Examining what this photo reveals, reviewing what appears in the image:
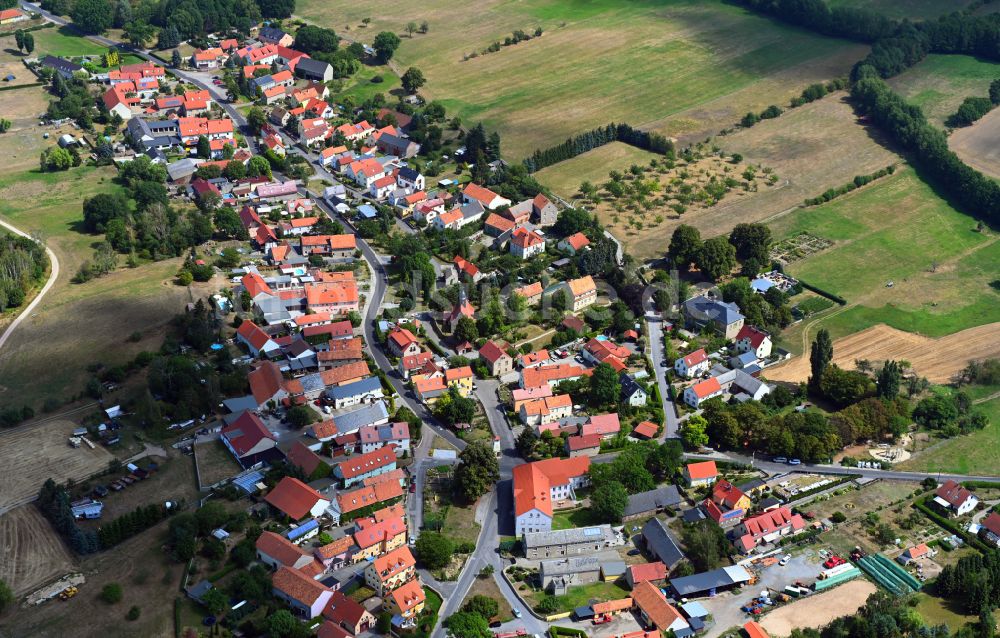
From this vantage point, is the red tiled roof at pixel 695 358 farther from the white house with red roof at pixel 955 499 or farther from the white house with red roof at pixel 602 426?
the white house with red roof at pixel 955 499

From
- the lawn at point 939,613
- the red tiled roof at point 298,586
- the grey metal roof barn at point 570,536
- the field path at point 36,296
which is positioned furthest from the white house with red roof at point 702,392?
the field path at point 36,296

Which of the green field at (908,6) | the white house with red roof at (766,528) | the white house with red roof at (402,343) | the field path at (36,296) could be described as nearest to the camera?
the white house with red roof at (766,528)

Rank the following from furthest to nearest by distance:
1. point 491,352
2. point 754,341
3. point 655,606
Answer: point 754,341
point 491,352
point 655,606

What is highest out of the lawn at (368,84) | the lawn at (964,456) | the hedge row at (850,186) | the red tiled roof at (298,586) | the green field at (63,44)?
the green field at (63,44)

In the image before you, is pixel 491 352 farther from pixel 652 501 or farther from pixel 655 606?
pixel 655 606

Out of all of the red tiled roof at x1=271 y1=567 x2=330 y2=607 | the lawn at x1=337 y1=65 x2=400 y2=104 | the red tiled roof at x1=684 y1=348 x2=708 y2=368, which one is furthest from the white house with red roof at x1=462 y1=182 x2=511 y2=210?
the red tiled roof at x1=271 y1=567 x2=330 y2=607

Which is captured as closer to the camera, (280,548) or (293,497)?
(280,548)

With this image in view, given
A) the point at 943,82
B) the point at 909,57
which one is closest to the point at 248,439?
the point at 943,82
